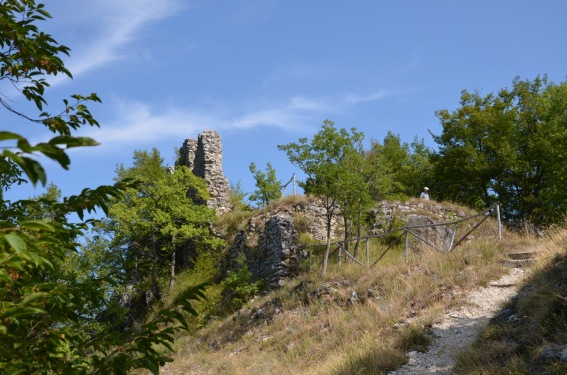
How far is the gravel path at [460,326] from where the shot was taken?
309 inches

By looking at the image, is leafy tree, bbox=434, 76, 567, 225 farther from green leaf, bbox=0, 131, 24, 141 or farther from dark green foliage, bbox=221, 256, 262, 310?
green leaf, bbox=0, 131, 24, 141

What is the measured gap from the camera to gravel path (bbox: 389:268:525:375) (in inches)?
309

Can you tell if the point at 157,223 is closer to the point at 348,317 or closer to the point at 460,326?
the point at 348,317

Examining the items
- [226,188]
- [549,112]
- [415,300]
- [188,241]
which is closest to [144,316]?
[188,241]

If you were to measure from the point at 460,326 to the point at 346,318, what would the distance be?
297cm

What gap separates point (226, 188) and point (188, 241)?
3548 millimetres

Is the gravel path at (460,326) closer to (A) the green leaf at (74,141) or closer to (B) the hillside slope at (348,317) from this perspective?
(B) the hillside slope at (348,317)

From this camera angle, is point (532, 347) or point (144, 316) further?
point (144, 316)

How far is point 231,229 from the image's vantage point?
22234 mm

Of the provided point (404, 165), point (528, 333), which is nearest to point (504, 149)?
point (404, 165)

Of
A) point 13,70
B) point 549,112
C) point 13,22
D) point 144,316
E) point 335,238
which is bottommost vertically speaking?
point 144,316

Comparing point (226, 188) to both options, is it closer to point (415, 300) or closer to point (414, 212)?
point (414, 212)

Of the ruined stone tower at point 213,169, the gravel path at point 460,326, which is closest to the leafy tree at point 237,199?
the ruined stone tower at point 213,169

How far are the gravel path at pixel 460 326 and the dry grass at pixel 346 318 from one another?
20cm
